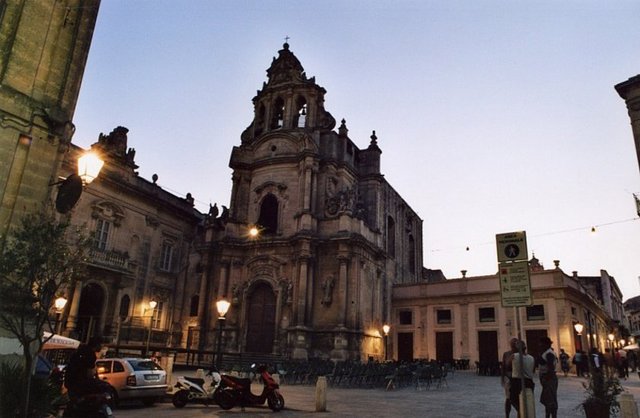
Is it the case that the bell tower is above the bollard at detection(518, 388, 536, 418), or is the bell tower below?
above

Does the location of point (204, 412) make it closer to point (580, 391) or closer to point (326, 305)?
point (580, 391)

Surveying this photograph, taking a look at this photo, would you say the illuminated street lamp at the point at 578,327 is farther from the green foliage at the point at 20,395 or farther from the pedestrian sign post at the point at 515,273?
the green foliage at the point at 20,395

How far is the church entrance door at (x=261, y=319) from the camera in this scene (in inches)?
1067

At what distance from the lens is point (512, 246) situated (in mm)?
6242

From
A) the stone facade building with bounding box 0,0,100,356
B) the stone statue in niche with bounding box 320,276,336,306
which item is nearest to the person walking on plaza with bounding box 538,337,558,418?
the stone facade building with bounding box 0,0,100,356

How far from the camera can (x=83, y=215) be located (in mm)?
24297

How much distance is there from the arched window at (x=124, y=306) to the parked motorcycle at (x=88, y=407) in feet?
66.6

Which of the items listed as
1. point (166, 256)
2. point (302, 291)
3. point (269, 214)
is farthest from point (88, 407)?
point (269, 214)

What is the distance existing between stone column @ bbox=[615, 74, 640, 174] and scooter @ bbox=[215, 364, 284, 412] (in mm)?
15900

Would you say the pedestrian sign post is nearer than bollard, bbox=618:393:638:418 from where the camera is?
Yes

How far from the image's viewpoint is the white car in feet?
36.6

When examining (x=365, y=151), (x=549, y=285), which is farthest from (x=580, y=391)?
(x=365, y=151)

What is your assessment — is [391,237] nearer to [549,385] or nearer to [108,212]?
[108,212]

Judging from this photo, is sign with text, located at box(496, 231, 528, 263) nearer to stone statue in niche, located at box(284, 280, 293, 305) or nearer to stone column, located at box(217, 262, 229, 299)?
stone statue in niche, located at box(284, 280, 293, 305)
